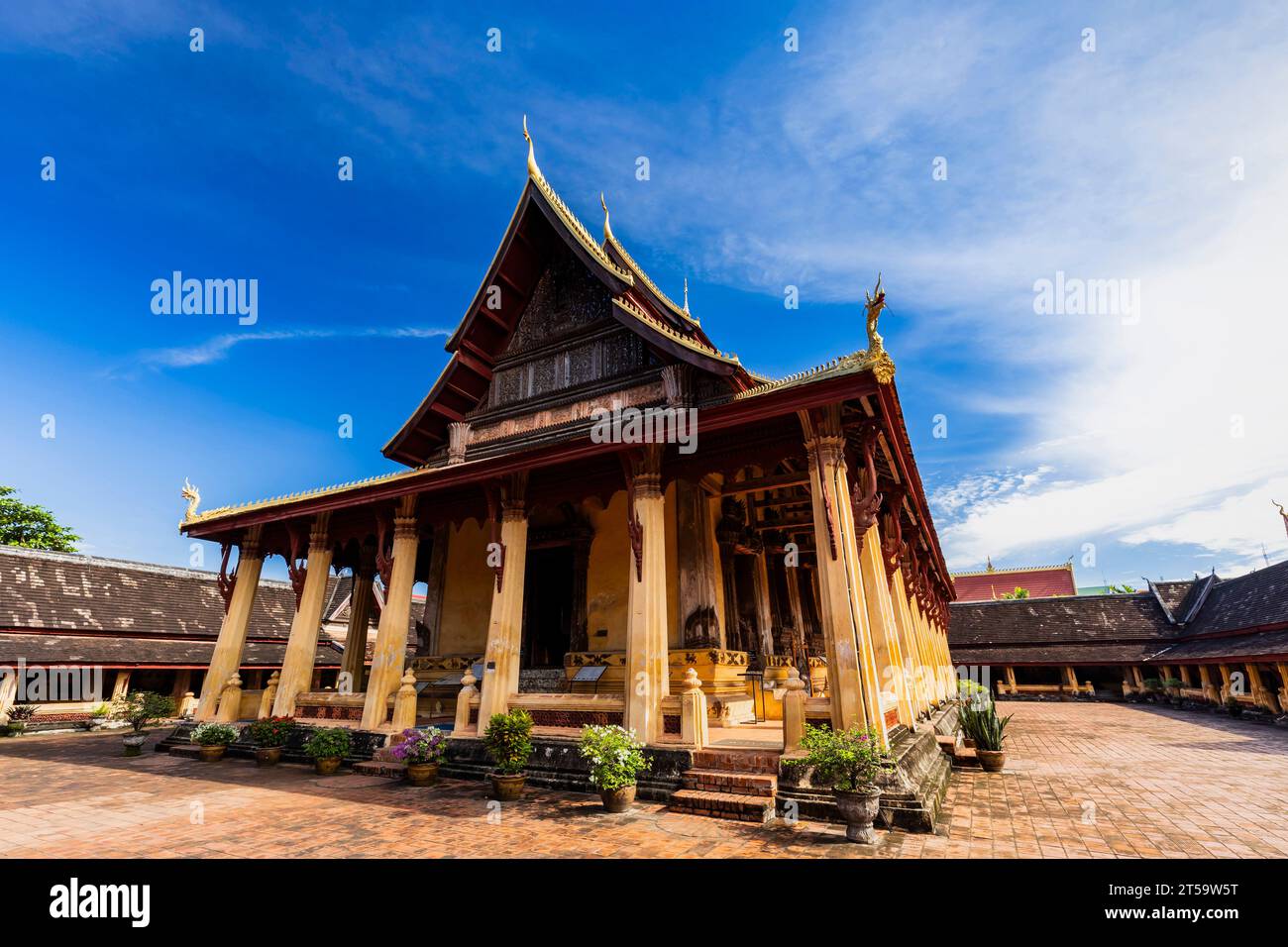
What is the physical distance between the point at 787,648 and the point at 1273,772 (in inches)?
360

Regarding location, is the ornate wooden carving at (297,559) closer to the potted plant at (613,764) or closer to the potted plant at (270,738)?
the potted plant at (270,738)

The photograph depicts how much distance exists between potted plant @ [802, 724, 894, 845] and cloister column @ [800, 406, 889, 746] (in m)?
0.37

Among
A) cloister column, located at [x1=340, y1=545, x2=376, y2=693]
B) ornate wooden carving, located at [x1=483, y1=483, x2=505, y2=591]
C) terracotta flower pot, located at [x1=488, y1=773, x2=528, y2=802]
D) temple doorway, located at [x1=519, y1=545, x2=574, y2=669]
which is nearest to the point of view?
terracotta flower pot, located at [x1=488, y1=773, x2=528, y2=802]

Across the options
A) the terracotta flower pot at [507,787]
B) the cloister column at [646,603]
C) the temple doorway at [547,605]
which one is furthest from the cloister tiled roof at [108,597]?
the cloister column at [646,603]

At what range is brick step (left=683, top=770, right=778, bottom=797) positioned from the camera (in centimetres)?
683

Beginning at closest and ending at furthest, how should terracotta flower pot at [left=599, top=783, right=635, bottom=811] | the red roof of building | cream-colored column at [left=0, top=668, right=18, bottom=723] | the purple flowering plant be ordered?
terracotta flower pot at [left=599, top=783, right=635, bottom=811] < the purple flowering plant < cream-colored column at [left=0, top=668, right=18, bottom=723] < the red roof of building

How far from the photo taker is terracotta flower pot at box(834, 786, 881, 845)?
18.6 feet

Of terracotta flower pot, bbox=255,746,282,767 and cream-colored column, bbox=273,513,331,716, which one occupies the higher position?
cream-colored column, bbox=273,513,331,716

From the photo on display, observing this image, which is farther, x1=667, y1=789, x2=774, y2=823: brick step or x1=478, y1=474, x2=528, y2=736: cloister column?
x1=478, y1=474, x2=528, y2=736: cloister column

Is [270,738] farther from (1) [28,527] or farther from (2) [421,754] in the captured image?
(1) [28,527]

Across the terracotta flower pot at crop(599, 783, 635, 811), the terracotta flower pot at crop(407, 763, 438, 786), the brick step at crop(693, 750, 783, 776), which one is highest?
the brick step at crop(693, 750, 783, 776)

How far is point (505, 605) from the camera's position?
10375mm

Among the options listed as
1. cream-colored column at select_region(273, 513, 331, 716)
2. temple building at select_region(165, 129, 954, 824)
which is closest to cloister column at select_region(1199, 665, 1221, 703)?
temple building at select_region(165, 129, 954, 824)

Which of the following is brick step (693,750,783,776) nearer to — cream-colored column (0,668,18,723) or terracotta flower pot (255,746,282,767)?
terracotta flower pot (255,746,282,767)
